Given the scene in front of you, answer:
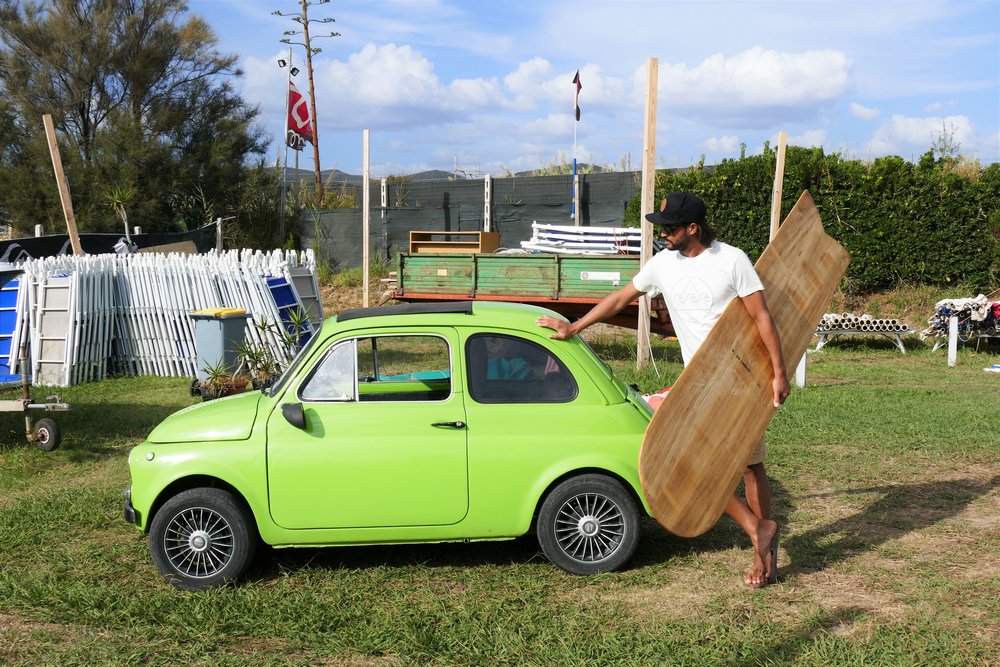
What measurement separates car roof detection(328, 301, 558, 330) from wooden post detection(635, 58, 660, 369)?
263 inches

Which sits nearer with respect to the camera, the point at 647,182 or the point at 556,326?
the point at 556,326

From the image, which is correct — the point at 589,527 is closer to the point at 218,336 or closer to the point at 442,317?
the point at 442,317

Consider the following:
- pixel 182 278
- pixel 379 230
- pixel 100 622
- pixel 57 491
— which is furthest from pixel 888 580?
pixel 379 230

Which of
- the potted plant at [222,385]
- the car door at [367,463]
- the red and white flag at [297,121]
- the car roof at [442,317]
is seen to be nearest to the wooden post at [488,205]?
the red and white flag at [297,121]

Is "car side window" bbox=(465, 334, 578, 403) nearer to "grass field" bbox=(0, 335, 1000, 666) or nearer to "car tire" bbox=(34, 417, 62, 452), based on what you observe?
"grass field" bbox=(0, 335, 1000, 666)

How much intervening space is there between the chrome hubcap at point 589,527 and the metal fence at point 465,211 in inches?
645

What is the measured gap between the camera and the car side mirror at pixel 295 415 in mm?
5066

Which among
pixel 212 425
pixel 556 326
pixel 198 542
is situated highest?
pixel 556 326

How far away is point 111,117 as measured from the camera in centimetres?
2627

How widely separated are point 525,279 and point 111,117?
17258 millimetres

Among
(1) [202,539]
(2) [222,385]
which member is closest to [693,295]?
(1) [202,539]

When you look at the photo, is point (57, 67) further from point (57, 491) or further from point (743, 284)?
point (743, 284)

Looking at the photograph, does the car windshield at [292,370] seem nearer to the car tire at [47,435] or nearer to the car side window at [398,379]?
the car side window at [398,379]

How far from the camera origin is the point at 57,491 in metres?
7.27
